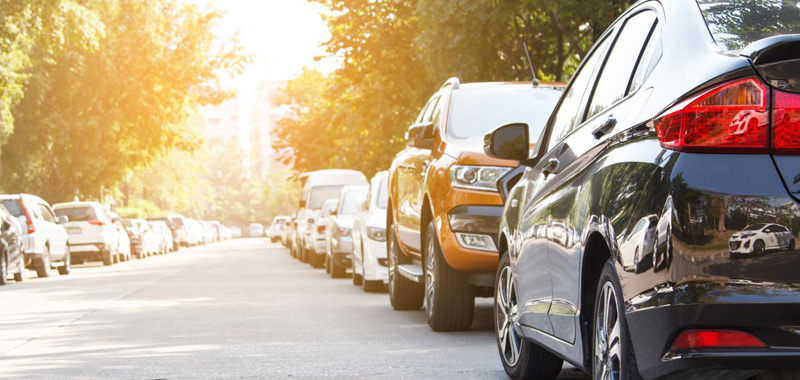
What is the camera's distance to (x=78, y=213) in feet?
109

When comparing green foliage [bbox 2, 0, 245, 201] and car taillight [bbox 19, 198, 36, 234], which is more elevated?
green foliage [bbox 2, 0, 245, 201]

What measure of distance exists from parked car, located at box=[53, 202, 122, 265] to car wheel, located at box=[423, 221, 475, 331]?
2390cm

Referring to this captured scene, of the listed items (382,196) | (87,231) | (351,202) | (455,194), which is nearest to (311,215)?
(87,231)

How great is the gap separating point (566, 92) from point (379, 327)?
16.8ft

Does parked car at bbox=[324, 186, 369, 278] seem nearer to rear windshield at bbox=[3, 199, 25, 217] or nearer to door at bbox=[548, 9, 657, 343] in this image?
rear windshield at bbox=[3, 199, 25, 217]

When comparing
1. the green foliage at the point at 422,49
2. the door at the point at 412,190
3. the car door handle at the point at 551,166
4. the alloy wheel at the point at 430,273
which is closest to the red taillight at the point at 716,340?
the car door handle at the point at 551,166

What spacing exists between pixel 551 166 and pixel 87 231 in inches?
1133

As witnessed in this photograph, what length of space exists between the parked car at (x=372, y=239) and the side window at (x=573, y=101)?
10.1m

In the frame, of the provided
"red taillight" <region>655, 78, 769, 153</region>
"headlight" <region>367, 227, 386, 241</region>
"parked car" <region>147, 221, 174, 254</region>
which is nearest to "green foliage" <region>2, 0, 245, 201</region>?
"parked car" <region>147, 221, 174, 254</region>

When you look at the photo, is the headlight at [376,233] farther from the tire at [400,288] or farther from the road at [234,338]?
the tire at [400,288]

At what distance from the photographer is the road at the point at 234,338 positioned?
773 cm

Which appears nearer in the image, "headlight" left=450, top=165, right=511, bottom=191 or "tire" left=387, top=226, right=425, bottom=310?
"headlight" left=450, top=165, right=511, bottom=191

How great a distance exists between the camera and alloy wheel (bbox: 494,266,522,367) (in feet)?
21.7

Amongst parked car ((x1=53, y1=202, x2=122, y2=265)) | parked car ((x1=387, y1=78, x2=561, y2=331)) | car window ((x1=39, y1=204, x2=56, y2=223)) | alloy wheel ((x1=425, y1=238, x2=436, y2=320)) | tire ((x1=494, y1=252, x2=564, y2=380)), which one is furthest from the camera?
parked car ((x1=53, y1=202, x2=122, y2=265))
